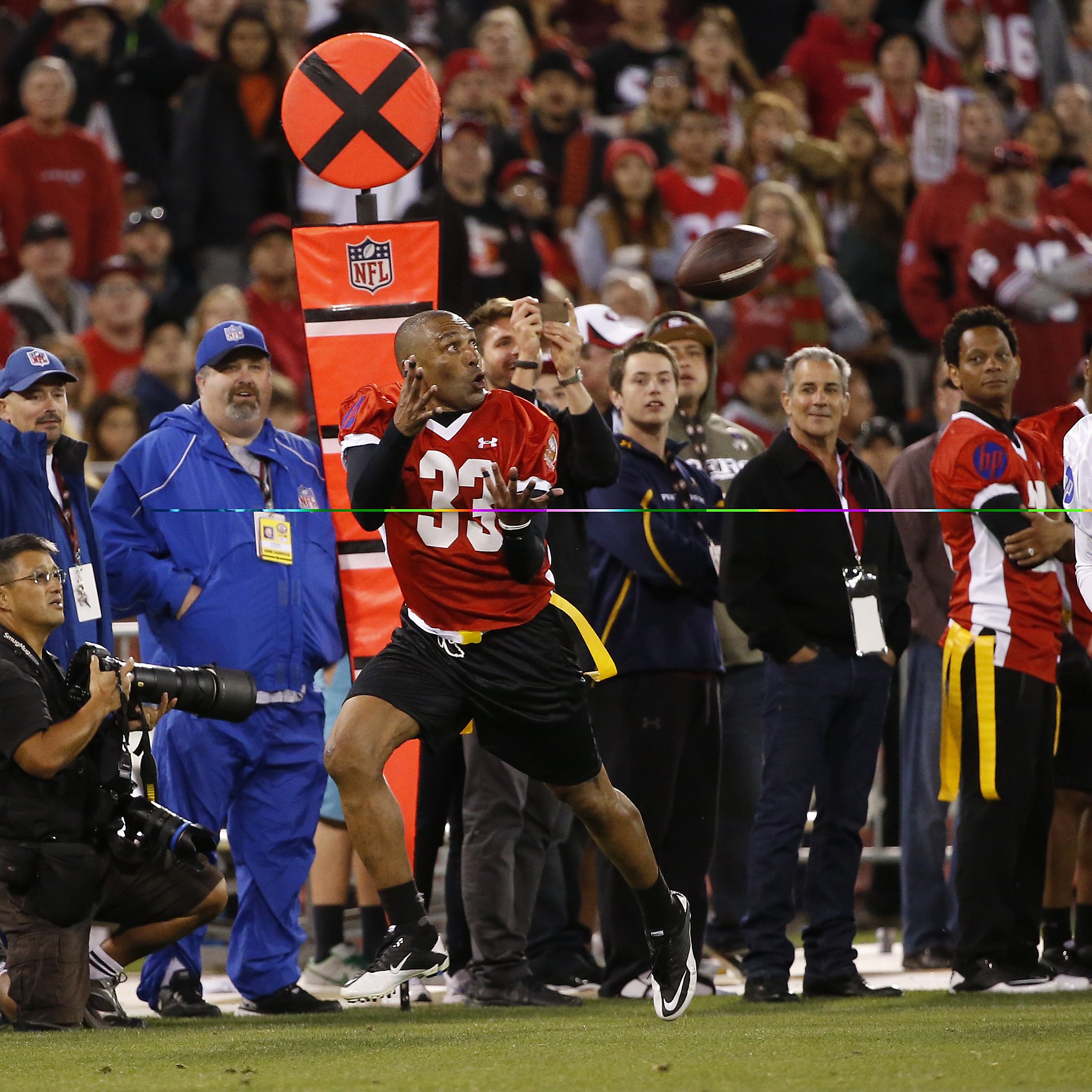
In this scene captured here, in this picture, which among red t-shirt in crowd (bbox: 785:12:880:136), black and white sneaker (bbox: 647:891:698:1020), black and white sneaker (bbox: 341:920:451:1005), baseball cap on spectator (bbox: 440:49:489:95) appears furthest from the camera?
red t-shirt in crowd (bbox: 785:12:880:136)

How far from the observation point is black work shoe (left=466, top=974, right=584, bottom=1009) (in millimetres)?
7203

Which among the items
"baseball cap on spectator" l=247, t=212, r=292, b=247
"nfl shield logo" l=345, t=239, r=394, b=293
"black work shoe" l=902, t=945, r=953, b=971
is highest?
"baseball cap on spectator" l=247, t=212, r=292, b=247

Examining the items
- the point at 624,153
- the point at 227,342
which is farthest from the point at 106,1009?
the point at 624,153

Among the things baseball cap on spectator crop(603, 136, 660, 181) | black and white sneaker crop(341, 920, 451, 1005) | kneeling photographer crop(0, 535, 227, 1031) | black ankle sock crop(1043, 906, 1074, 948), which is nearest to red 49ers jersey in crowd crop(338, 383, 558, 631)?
black and white sneaker crop(341, 920, 451, 1005)

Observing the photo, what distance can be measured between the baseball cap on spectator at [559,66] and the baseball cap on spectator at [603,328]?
17.3ft

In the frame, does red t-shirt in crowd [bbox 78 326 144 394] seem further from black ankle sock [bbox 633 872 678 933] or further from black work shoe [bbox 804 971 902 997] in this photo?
black ankle sock [bbox 633 872 678 933]

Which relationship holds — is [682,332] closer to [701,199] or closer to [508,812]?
[508,812]

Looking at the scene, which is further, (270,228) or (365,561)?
(270,228)

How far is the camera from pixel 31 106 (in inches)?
462

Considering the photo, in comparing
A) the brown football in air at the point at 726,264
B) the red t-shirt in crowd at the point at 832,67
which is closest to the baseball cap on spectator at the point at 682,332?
the brown football in air at the point at 726,264

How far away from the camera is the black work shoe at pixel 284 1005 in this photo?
710 cm

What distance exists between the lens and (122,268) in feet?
36.5

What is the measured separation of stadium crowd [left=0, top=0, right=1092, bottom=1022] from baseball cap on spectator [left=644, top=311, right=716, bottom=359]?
0.07 feet

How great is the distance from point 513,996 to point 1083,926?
2.26 meters
